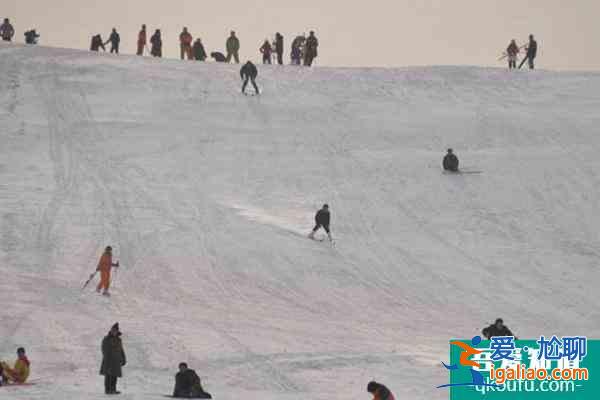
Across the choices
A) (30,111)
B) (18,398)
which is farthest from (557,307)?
(30,111)

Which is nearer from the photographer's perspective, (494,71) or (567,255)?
(567,255)

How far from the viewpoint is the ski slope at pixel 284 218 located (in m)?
23.3

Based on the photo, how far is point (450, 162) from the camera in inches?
1464

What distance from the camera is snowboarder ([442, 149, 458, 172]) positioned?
1463 inches

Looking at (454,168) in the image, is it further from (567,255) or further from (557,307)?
(557,307)

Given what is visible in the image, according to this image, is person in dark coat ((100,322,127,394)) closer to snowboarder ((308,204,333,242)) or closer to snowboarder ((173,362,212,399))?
snowboarder ((173,362,212,399))

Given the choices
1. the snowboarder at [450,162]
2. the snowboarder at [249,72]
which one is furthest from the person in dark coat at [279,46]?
the snowboarder at [450,162]

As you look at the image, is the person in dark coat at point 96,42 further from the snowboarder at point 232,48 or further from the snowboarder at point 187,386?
the snowboarder at point 187,386

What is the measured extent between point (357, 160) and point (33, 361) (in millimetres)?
17824

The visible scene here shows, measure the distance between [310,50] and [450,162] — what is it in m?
14.2

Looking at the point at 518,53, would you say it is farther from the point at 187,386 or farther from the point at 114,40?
the point at 187,386

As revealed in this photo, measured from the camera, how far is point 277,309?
26.8 m

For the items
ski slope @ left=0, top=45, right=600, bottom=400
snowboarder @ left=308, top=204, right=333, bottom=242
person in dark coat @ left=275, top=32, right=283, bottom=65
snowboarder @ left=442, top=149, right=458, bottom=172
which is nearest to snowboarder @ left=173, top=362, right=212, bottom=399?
ski slope @ left=0, top=45, right=600, bottom=400

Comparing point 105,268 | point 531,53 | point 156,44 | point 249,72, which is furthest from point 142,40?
point 105,268
